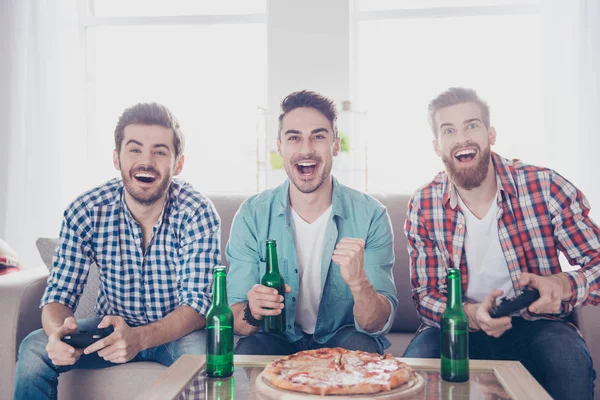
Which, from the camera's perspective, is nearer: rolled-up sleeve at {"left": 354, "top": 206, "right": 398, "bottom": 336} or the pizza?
the pizza

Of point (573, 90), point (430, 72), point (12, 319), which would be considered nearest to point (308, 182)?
point (12, 319)

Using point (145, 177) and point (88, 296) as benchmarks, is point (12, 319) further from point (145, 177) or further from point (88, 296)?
point (145, 177)

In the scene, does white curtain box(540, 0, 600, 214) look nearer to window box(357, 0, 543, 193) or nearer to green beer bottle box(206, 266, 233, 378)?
window box(357, 0, 543, 193)

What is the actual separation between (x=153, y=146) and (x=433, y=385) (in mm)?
1233

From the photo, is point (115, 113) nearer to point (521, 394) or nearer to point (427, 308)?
point (427, 308)

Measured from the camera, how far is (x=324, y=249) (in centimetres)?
206

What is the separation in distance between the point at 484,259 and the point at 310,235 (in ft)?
1.89

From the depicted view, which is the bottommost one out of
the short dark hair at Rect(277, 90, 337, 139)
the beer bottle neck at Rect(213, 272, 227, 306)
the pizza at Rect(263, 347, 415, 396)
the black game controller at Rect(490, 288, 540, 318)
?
the pizza at Rect(263, 347, 415, 396)

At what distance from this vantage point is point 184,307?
6.42 ft

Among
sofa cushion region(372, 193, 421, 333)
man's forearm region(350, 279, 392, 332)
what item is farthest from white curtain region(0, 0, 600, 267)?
man's forearm region(350, 279, 392, 332)

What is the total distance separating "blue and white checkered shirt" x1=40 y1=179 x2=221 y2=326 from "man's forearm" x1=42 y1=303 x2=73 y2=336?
0.03m

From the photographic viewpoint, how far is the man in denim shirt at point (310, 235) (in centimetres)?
201

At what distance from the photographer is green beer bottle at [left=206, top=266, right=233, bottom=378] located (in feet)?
4.49

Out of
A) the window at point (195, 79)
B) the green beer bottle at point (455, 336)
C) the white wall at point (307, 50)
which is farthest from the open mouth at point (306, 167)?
the window at point (195, 79)
